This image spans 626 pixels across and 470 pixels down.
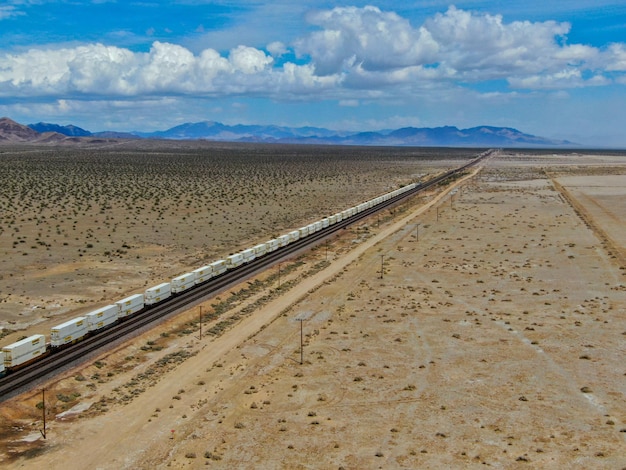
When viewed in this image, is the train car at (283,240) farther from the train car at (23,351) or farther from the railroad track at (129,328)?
the train car at (23,351)

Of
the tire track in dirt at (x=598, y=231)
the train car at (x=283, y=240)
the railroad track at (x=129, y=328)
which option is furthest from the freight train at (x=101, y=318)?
the tire track in dirt at (x=598, y=231)

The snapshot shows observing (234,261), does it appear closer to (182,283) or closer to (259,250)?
(259,250)

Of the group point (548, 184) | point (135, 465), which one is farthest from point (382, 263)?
point (548, 184)

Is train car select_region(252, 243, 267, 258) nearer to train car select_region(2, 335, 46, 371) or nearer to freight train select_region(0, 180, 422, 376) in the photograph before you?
freight train select_region(0, 180, 422, 376)

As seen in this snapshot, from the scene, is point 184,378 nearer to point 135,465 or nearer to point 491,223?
point 135,465

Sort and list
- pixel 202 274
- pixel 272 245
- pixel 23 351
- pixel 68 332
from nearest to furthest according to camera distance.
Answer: pixel 23 351 < pixel 68 332 < pixel 202 274 < pixel 272 245

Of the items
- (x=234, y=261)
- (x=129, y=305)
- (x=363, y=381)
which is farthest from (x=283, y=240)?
(x=363, y=381)
